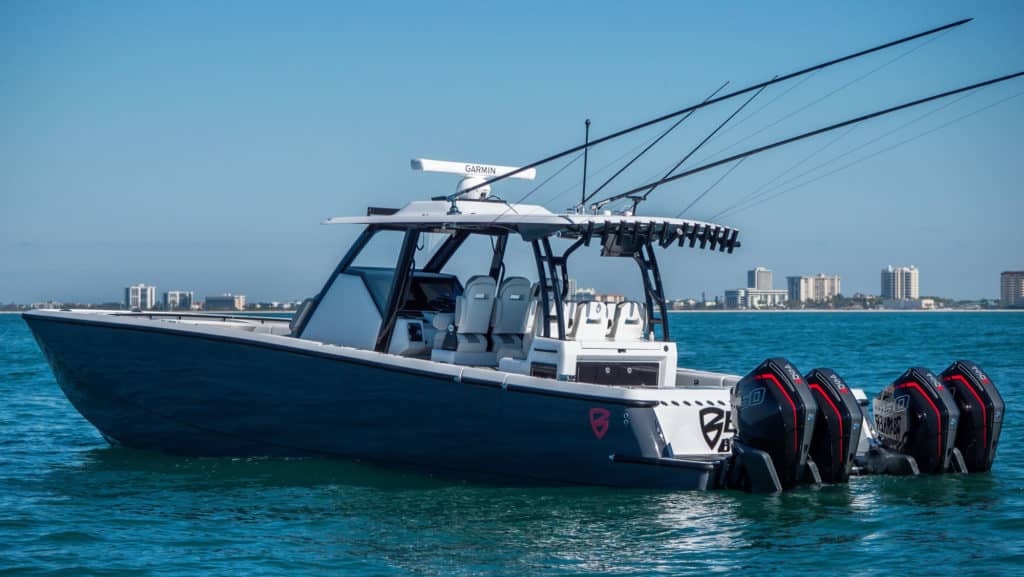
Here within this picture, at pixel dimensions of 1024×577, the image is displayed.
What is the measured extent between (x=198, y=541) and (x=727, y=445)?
407cm

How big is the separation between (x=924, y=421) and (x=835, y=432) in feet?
3.73

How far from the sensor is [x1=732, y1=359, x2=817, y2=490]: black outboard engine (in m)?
8.69

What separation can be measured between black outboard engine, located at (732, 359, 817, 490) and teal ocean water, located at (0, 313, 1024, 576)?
0.23 m

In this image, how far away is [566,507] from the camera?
29.1 feet

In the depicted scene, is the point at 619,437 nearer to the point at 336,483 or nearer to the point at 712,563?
the point at 712,563

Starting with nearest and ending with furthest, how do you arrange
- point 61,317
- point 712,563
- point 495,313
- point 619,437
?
point 712,563, point 619,437, point 495,313, point 61,317

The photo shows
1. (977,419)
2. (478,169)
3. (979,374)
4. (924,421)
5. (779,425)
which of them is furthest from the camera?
(478,169)

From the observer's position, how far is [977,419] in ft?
31.8

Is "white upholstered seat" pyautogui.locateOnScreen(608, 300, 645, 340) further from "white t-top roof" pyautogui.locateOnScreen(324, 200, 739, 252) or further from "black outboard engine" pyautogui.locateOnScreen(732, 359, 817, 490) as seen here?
"black outboard engine" pyautogui.locateOnScreen(732, 359, 817, 490)

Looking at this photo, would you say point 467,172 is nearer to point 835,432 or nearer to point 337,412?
point 337,412

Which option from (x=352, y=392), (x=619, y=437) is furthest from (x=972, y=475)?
(x=352, y=392)

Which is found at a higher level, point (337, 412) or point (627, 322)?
point (627, 322)

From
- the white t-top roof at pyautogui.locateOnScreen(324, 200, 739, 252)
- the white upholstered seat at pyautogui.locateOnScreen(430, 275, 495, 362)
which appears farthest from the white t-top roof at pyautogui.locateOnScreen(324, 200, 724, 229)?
the white upholstered seat at pyautogui.locateOnScreen(430, 275, 495, 362)

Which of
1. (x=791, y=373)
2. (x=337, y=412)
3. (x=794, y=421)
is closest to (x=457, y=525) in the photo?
(x=337, y=412)
